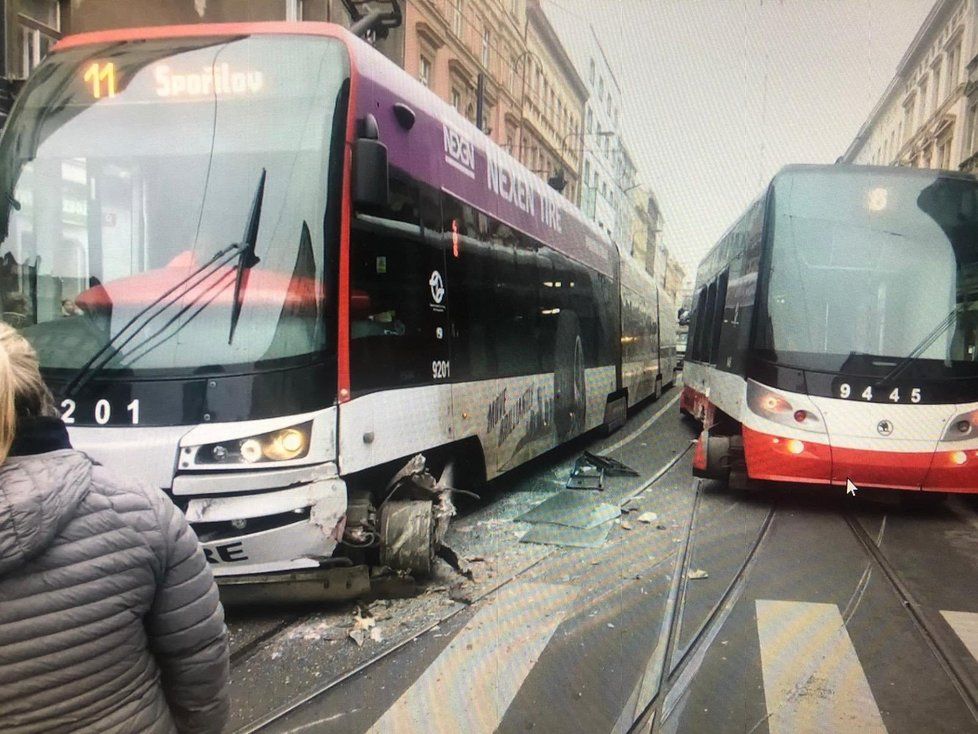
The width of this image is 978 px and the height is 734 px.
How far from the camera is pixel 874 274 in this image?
7469 millimetres

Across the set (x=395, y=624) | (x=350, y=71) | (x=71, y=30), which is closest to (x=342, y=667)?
(x=395, y=624)

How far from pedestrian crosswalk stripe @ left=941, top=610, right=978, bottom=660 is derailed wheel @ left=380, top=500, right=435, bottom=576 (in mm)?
3169

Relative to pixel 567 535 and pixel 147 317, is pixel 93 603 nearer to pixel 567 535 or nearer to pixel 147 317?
pixel 147 317

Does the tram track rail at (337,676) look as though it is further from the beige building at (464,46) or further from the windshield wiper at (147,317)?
the beige building at (464,46)

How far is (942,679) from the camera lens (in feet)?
12.7

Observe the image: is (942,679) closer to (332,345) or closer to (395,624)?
(395,624)

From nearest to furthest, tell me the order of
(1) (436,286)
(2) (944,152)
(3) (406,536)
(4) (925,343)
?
(3) (406,536) < (1) (436,286) < (4) (925,343) < (2) (944,152)

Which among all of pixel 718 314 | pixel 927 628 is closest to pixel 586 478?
pixel 718 314

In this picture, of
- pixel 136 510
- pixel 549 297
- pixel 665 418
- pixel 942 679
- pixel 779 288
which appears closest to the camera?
pixel 136 510

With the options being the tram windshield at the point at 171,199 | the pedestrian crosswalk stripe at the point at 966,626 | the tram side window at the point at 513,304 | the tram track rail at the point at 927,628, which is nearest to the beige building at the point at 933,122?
the tram side window at the point at 513,304

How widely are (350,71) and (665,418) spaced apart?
14.5 meters

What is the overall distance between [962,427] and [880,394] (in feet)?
2.64

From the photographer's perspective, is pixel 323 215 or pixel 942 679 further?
pixel 323 215

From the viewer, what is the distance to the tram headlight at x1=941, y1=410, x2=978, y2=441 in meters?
7.14
